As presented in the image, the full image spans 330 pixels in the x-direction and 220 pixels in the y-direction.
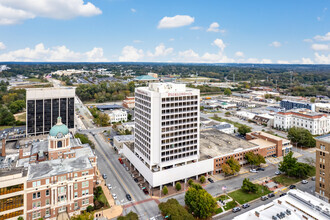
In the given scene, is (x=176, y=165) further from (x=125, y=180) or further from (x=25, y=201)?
(x=25, y=201)

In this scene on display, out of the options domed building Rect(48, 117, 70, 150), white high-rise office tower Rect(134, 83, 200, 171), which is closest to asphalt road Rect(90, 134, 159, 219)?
white high-rise office tower Rect(134, 83, 200, 171)

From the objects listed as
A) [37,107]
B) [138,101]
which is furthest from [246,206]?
[37,107]

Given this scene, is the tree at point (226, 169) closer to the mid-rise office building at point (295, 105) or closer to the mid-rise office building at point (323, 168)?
the mid-rise office building at point (323, 168)

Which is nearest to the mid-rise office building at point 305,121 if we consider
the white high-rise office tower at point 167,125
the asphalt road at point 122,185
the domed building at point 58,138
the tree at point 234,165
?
the tree at point 234,165

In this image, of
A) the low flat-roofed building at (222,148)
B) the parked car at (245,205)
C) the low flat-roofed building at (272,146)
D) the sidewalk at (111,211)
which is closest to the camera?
the sidewalk at (111,211)

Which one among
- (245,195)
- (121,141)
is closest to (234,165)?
(245,195)

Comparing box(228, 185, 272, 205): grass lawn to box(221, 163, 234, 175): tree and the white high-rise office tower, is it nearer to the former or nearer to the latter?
box(221, 163, 234, 175): tree
